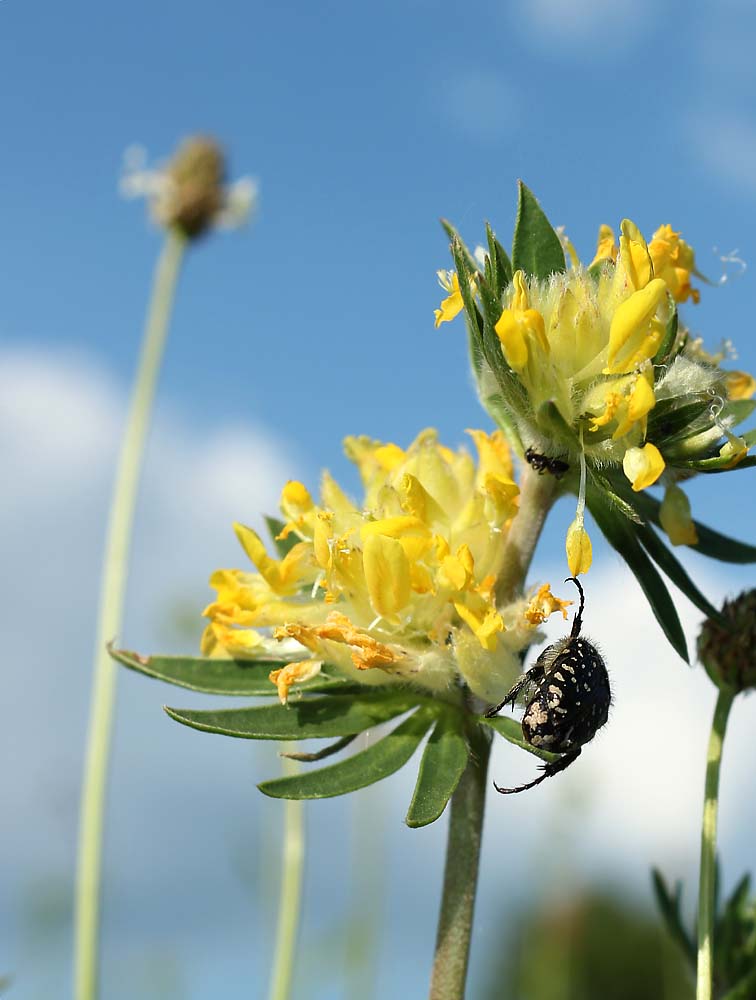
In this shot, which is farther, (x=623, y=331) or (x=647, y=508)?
(x=647, y=508)

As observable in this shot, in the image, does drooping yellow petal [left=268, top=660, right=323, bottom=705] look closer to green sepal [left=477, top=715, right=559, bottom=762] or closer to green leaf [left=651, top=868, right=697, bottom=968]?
green sepal [left=477, top=715, right=559, bottom=762]

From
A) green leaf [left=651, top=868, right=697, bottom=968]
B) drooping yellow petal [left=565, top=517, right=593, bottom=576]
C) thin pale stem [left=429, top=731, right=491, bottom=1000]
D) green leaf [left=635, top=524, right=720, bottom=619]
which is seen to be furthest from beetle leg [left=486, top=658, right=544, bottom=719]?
green leaf [left=651, top=868, right=697, bottom=968]

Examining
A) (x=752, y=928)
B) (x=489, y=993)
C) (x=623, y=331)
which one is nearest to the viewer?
(x=623, y=331)

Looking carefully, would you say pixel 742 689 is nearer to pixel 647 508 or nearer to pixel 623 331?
pixel 647 508

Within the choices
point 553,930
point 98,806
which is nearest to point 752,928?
point 98,806

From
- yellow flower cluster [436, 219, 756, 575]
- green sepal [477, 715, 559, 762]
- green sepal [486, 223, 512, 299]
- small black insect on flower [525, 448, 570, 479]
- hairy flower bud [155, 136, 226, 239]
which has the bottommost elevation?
green sepal [477, 715, 559, 762]

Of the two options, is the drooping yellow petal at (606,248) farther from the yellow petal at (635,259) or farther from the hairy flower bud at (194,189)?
the hairy flower bud at (194,189)

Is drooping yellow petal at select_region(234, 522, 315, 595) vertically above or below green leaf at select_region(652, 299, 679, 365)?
below
